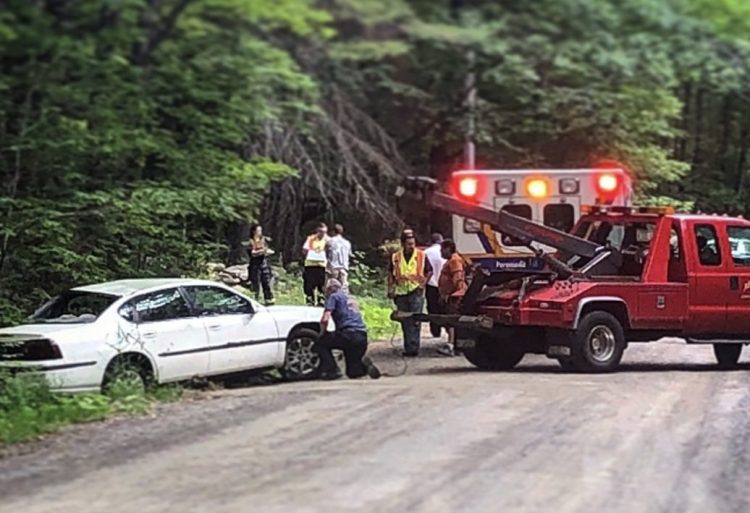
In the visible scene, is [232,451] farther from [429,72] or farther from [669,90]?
[669,90]

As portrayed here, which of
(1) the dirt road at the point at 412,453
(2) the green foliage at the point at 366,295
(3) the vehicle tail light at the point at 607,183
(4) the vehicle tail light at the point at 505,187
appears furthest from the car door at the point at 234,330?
(2) the green foliage at the point at 366,295

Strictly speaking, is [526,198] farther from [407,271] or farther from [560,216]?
[407,271]

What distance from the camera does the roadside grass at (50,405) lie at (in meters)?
11.5

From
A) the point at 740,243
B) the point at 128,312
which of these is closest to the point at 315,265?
the point at 128,312

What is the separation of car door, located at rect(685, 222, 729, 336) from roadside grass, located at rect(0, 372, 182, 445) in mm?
6461

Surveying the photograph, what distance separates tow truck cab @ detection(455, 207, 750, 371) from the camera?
1518 cm

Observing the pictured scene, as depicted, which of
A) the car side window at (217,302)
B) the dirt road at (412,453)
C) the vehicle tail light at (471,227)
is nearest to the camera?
the dirt road at (412,453)

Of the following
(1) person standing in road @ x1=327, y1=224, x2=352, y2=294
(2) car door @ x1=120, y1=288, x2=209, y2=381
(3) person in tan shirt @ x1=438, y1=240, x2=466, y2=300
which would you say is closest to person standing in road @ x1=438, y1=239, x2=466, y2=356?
(3) person in tan shirt @ x1=438, y1=240, x2=466, y2=300

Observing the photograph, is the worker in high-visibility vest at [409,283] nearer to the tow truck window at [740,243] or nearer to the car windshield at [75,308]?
the tow truck window at [740,243]

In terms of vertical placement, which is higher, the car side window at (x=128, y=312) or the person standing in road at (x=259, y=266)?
the person standing in road at (x=259, y=266)

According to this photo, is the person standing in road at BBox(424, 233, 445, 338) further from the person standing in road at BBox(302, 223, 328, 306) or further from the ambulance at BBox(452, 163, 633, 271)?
the person standing in road at BBox(302, 223, 328, 306)

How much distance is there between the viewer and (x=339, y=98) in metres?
10.5

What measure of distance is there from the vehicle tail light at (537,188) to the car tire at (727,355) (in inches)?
133

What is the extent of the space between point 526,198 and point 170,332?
4.63 m
